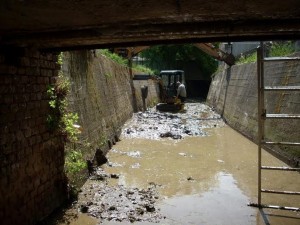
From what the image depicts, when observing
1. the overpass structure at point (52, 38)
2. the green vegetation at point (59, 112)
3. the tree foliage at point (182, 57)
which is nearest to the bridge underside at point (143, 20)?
the overpass structure at point (52, 38)

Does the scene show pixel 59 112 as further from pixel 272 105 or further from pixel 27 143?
pixel 272 105

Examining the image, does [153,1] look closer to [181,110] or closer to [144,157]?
[144,157]

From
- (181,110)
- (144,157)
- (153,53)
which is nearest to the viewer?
(144,157)

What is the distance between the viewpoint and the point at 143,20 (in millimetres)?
3160

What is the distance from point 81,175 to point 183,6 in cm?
458

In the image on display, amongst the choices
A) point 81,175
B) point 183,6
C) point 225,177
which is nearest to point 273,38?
point 183,6

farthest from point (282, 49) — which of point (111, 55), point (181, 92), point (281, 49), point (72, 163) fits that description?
point (181, 92)

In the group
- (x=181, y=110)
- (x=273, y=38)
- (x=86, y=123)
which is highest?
(x=273, y=38)

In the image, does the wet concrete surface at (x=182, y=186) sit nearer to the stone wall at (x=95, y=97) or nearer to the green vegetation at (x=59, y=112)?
the stone wall at (x=95, y=97)

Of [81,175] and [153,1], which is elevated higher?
[153,1]

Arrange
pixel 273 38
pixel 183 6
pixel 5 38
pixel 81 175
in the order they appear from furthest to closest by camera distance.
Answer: pixel 81 175, pixel 273 38, pixel 5 38, pixel 183 6

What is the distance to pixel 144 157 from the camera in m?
8.85

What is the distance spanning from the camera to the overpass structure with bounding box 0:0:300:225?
270cm

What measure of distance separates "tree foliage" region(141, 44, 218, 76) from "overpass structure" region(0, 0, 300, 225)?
3390 centimetres
